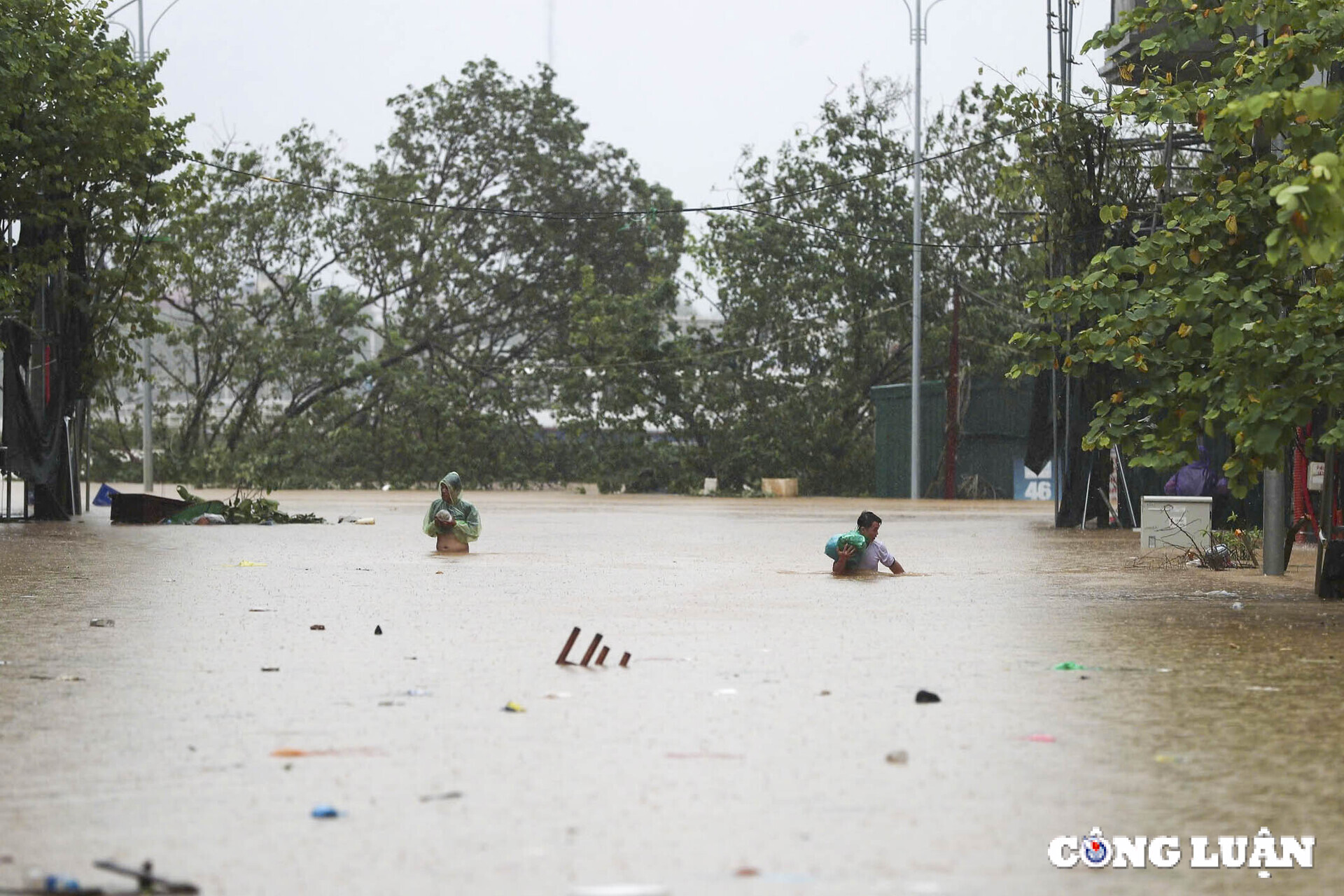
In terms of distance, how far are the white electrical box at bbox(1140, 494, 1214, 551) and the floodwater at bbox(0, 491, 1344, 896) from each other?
5395 mm

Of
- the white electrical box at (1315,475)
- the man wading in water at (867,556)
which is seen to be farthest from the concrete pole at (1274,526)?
the man wading in water at (867,556)

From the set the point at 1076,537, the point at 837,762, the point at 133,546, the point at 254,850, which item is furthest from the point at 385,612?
the point at 1076,537

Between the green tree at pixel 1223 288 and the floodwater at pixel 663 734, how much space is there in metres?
1.43

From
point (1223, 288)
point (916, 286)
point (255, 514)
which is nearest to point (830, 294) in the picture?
point (916, 286)

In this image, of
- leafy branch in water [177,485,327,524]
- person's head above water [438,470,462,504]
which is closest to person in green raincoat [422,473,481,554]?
person's head above water [438,470,462,504]

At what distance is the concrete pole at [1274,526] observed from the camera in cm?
1536

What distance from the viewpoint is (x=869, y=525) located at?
51.3 feet

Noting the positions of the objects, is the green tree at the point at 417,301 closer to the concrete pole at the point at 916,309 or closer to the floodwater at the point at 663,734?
the concrete pole at the point at 916,309

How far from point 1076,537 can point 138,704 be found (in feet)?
60.9

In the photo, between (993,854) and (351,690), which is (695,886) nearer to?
(993,854)

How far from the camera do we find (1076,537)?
24.1 meters

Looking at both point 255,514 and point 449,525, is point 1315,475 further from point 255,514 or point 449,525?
point 255,514

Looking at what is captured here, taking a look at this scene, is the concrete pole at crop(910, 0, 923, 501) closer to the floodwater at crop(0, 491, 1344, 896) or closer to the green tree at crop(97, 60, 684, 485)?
the green tree at crop(97, 60, 684, 485)

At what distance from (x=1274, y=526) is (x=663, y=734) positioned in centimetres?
1063
